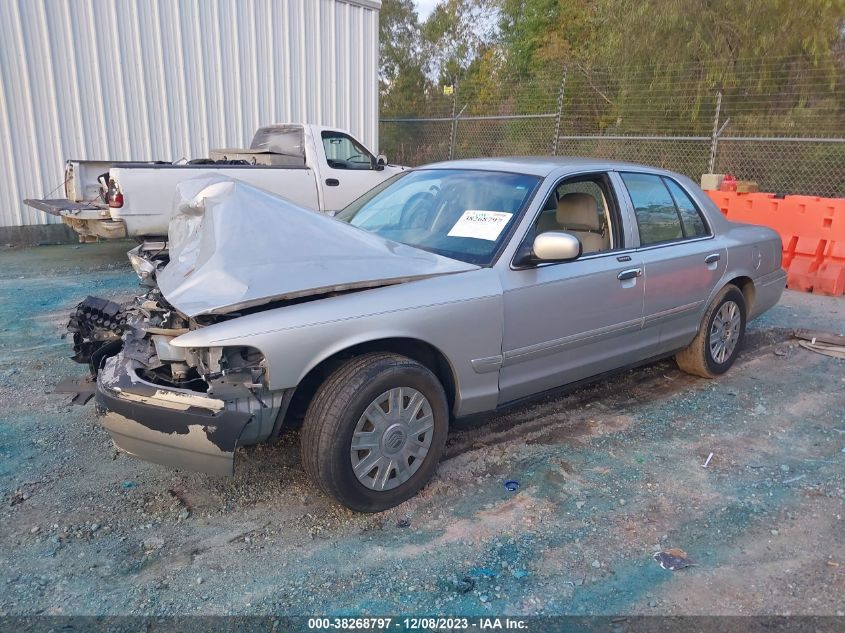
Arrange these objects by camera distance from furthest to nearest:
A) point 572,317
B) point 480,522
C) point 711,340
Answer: point 711,340, point 572,317, point 480,522

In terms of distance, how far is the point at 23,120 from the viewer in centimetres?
1005

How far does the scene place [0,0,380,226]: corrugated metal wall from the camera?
10.0 m

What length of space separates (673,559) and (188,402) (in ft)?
7.32

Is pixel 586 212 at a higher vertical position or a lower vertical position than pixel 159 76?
lower

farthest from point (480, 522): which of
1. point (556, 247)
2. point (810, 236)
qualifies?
point (810, 236)

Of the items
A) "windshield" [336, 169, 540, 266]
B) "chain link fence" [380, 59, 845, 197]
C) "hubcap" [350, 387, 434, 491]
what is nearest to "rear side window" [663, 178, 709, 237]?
"windshield" [336, 169, 540, 266]

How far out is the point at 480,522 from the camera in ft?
10.1

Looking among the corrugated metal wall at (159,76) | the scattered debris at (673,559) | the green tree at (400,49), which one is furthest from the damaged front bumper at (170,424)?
the green tree at (400,49)

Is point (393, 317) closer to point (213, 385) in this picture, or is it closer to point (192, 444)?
point (213, 385)

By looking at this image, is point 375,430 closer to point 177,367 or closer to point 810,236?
point 177,367

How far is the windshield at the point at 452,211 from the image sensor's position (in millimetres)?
3566

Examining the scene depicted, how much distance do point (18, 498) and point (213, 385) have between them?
4.41ft

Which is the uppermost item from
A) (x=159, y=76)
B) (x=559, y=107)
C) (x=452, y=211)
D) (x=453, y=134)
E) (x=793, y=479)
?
(x=159, y=76)

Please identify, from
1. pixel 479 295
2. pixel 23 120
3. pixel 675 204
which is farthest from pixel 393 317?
pixel 23 120
